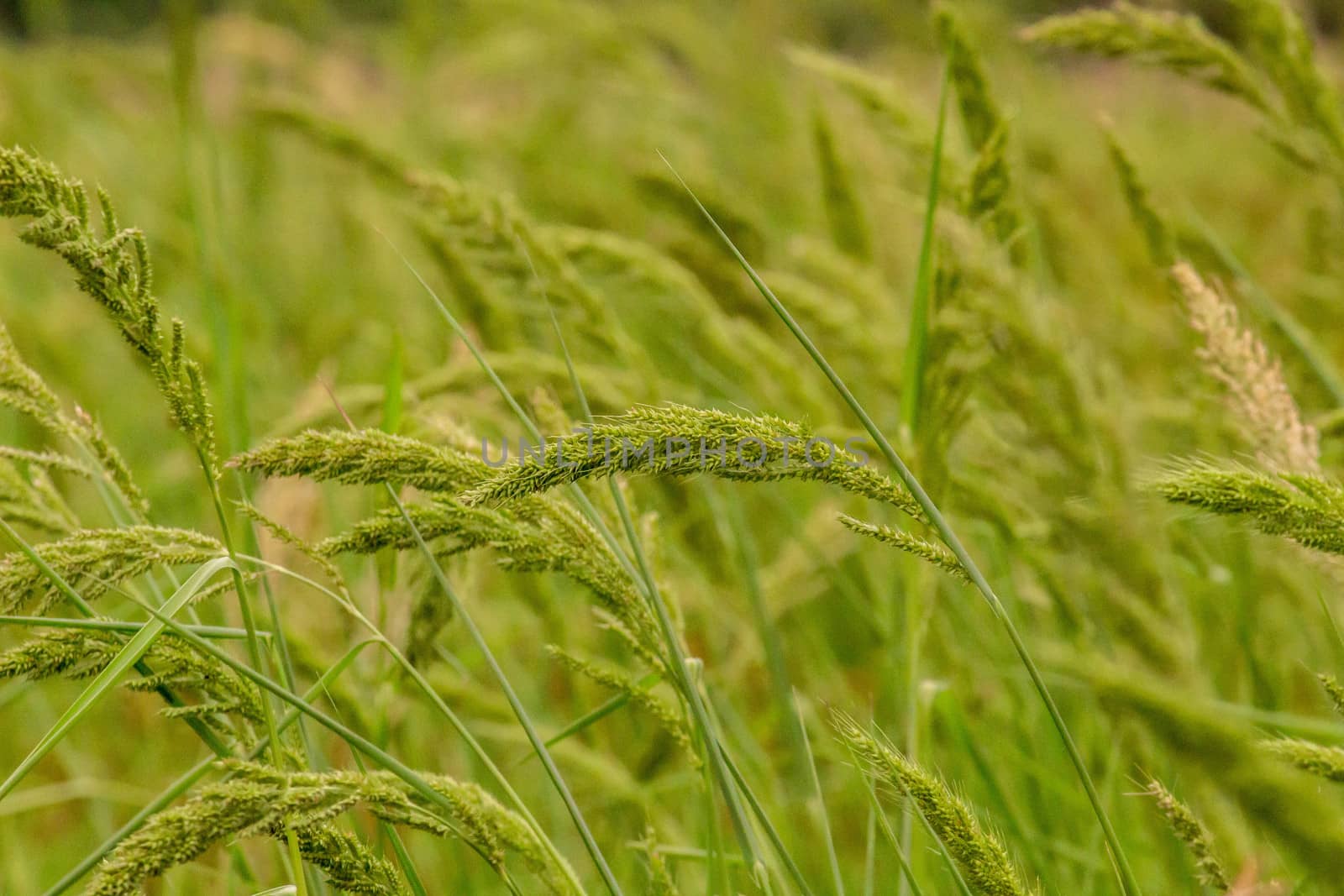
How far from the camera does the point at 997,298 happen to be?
105cm

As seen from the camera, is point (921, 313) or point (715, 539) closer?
point (921, 313)

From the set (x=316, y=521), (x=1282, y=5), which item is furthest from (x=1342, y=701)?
(x=316, y=521)

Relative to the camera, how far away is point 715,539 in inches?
54.8

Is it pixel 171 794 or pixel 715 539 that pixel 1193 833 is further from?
pixel 715 539

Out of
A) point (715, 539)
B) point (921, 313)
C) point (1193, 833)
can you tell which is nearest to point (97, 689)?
point (1193, 833)

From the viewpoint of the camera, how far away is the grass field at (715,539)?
64 cm

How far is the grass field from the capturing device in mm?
636

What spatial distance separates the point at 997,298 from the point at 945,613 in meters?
0.57

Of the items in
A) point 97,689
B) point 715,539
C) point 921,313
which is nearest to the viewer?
point 97,689

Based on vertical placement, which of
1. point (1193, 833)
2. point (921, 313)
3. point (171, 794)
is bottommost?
point (1193, 833)

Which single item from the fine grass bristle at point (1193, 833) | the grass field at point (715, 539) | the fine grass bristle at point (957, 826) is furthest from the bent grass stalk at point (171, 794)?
the fine grass bristle at point (1193, 833)

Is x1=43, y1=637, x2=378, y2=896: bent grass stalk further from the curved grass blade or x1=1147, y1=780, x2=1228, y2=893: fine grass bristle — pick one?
x1=1147, y1=780, x2=1228, y2=893: fine grass bristle

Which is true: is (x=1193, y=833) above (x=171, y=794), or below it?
below

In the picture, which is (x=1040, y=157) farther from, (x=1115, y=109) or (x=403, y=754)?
(x=1115, y=109)
